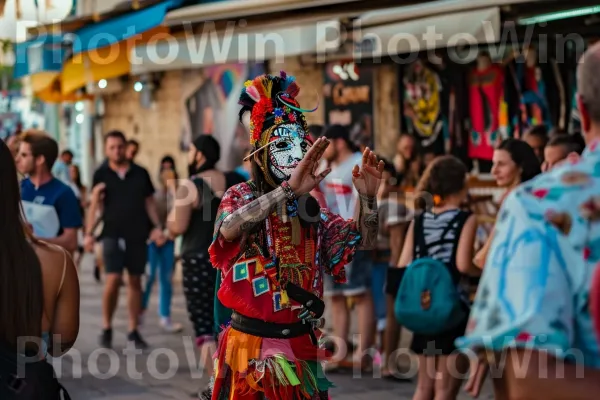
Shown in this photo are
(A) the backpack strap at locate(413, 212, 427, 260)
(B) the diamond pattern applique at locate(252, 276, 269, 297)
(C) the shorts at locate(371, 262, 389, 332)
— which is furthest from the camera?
(C) the shorts at locate(371, 262, 389, 332)

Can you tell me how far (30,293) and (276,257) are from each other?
56.6 inches

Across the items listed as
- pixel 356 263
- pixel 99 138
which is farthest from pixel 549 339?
pixel 99 138

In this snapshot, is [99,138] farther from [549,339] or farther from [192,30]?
[549,339]

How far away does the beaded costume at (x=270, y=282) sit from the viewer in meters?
4.61

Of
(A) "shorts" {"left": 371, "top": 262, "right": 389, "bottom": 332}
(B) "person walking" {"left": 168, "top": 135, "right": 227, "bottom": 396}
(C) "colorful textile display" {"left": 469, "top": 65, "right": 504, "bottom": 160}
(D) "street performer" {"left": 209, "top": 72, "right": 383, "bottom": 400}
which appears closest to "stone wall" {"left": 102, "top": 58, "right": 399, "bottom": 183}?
(C) "colorful textile display" {"left": 469, "top": 65, "right": 504, "bottom": 160}

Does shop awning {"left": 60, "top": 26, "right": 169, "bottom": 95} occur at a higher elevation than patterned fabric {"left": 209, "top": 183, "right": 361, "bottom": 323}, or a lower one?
higher

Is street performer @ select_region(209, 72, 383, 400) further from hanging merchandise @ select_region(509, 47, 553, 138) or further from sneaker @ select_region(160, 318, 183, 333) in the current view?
sneaker @ select_region(160, 318, 183, 333)

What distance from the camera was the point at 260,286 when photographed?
4676 millimetres

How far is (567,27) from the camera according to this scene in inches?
383

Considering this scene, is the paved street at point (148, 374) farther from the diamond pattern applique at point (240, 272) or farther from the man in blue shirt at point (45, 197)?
the diamond pattern applique at point (240, 272)

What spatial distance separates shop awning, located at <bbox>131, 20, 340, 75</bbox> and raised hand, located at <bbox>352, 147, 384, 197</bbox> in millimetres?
6279

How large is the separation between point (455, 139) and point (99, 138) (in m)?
Result: 10.1

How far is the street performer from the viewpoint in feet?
15.1

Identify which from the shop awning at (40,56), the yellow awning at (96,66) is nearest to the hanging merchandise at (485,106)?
the yellow awning at (96,66)
